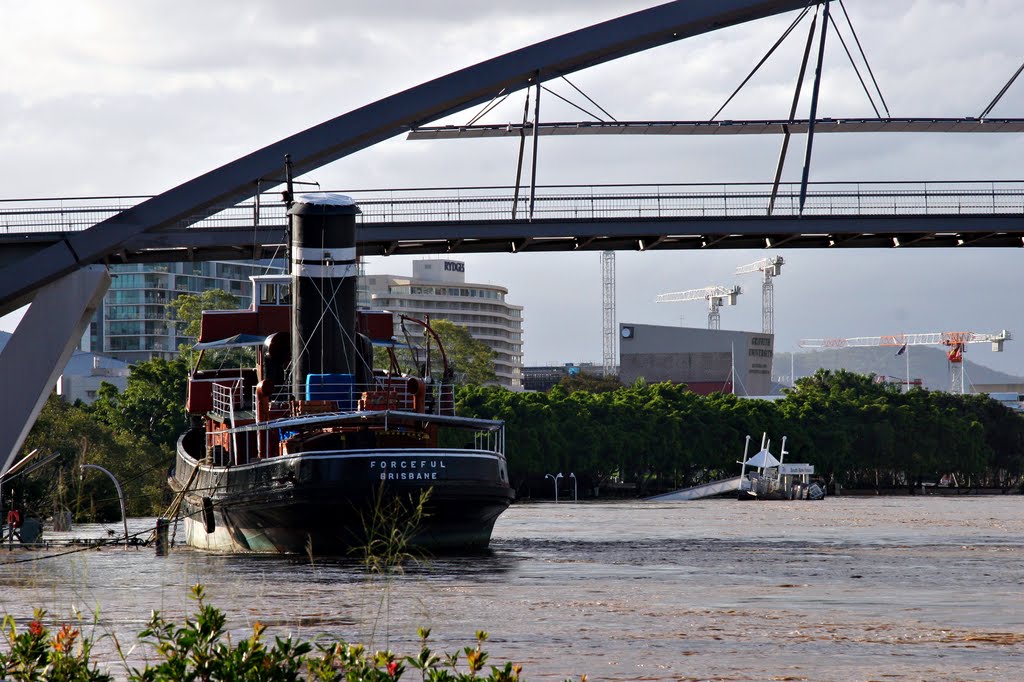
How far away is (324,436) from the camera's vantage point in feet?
110

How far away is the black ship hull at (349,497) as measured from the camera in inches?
1261

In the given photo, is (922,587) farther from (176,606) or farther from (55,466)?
(55,466)

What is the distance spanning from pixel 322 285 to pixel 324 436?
354 centimetres

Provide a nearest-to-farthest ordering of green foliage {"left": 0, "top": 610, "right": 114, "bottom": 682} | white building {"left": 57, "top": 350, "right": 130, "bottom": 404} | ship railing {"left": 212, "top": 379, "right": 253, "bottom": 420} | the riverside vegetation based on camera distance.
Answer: green foliage {"left": 0, "top": 610, "right": 114, "bottom": 682}, ship railing {"left": 212, "top": 379, "right": 253, "bottom": 420}, the riverside vegetation, white building {"left": 57, "top": 350, "right": 130, "bottom": 404}

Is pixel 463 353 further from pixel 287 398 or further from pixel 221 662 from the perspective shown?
pixel 221 662

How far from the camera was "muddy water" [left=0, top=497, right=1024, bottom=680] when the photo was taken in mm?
15477

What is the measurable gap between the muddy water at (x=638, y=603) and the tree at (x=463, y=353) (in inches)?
3454

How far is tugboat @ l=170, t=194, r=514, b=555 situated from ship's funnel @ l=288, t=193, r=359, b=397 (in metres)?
0.02

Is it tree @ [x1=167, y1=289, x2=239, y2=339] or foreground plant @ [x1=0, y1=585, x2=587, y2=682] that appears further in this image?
tree @ [x1=167, y1=289, x2=239, y2=339]

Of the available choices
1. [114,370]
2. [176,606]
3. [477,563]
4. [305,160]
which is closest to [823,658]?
[176,606]

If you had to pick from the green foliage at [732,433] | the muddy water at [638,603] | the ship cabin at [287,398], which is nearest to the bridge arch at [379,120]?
the ship cabin at [287,398]

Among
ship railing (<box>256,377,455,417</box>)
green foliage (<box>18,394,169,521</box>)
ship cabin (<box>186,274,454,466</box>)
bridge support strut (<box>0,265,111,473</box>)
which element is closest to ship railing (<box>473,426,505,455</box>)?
ship cabin (<box>186,274,454,466</box>)

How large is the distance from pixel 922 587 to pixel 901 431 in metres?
110

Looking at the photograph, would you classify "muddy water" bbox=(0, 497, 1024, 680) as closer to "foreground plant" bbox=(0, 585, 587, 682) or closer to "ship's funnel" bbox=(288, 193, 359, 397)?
"foreground plant" bbox=(0, 585, 587, 682)
